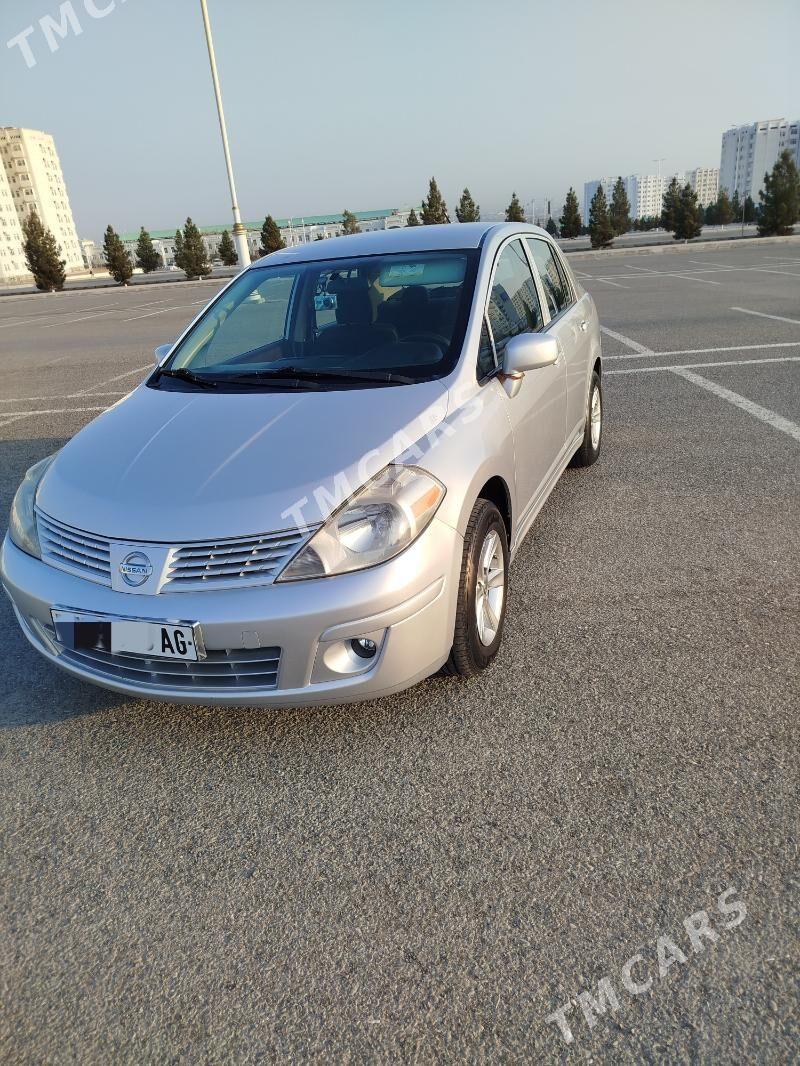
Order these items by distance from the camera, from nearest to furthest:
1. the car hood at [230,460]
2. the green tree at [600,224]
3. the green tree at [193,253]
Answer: the car hood at [230,460]
the green tree at [193,253]
the green tree at [600,224]

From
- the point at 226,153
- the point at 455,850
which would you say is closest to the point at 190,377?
the point at 455,850

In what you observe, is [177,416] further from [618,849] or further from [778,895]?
[778,895]

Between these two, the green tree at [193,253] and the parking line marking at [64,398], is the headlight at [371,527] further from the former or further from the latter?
the green tree at [193,253]

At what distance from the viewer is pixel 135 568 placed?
7.34 ft

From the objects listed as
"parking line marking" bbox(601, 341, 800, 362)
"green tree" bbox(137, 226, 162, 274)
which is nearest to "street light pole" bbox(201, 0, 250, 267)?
"green tree" bbox(137, 226, 162, 274)

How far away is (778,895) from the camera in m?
1.80

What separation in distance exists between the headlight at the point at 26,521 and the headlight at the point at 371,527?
3.29ft

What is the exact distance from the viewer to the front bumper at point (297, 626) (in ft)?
7.04

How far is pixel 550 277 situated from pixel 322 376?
6.32 ft

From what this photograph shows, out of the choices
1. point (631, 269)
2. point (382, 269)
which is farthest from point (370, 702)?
point (631, 269)

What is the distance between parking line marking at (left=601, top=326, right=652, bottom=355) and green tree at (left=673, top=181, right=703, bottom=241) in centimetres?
2943

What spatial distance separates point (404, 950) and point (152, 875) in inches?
28.9

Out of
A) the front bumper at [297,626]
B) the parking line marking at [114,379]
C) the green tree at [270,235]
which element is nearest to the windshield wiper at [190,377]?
the front bumper at [297,626]

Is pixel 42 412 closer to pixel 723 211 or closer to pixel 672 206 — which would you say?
pixel 672 206
